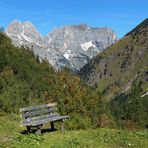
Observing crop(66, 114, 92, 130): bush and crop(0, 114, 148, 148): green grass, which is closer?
crop(0, 114, 148, 148): green grass

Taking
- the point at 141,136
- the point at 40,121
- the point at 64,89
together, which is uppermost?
the point at 64,89

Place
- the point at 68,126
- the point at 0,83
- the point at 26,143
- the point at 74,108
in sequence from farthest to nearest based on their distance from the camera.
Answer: the point at 0,83 < the point at 74,108 < the point at 68,126 < the point at 26,143

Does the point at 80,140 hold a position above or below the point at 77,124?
below

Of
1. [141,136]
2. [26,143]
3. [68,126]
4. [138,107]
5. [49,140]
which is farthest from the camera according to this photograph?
[138,107]

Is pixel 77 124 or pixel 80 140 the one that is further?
pixel 77 124

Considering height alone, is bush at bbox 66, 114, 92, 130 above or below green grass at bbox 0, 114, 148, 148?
above

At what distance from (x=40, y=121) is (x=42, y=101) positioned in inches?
652

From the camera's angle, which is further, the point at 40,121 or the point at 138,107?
the point at 138,107

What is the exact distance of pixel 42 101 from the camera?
38.1 meters

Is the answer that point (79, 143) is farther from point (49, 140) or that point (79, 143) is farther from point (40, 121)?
point (40, 121)

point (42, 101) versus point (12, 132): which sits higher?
point (42, 101)

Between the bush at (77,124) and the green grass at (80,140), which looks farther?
the bush at (77,124)

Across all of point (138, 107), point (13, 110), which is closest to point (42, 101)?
point (13, 110)

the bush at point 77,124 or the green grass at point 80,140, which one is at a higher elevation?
the bush at point 77,124
